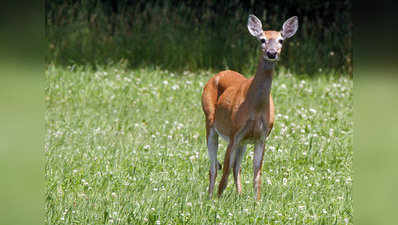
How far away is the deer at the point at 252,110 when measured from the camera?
4.78 meters

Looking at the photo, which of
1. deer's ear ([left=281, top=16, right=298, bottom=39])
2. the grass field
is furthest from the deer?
the grass field

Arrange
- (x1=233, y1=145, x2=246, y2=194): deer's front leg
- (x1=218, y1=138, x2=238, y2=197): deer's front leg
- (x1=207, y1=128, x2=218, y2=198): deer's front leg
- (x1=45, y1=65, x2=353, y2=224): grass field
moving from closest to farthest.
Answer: (x1=45, y1=65, x2=353, y2=224): grass field → (x1=218, y1=138, x2=238, y2=197): deer's front leg → (x1=207, y1=128, x2=218, y2=198): deer's front leg → (x1=233, y1=145, x2=246, y2=194): deer's front leg

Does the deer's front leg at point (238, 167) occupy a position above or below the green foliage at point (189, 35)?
below

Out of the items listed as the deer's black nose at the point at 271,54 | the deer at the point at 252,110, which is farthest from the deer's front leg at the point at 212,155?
the deer's black nose at the point at 271,54

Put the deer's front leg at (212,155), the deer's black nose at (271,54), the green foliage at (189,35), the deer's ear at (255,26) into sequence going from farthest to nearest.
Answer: the green foliage at (189,35)
the deer's front leg at (212,155)
the deer's ear at (255,26)
the deer's black nose at (271,54)

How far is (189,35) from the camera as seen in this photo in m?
12.6

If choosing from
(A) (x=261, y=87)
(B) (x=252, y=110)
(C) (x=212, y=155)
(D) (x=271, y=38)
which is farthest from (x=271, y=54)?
(C) (x=212, y=155)

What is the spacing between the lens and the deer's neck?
16.0ft

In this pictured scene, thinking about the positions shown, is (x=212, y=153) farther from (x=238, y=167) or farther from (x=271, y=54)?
(x=271, y=54)

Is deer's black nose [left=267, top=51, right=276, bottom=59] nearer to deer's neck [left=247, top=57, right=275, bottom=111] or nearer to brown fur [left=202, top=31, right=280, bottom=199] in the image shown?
brown fur [left=202, top=31, right=280, bottom=199]

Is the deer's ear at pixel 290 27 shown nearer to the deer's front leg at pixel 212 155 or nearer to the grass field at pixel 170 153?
the deer's front leg at pixel 212 155

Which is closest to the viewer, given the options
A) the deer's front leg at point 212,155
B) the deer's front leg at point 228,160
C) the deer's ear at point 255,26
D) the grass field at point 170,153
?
the grass field at point 170,153

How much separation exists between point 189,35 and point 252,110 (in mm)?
7801

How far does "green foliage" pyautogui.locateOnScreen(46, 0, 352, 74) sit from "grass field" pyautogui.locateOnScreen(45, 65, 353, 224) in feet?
2.04
